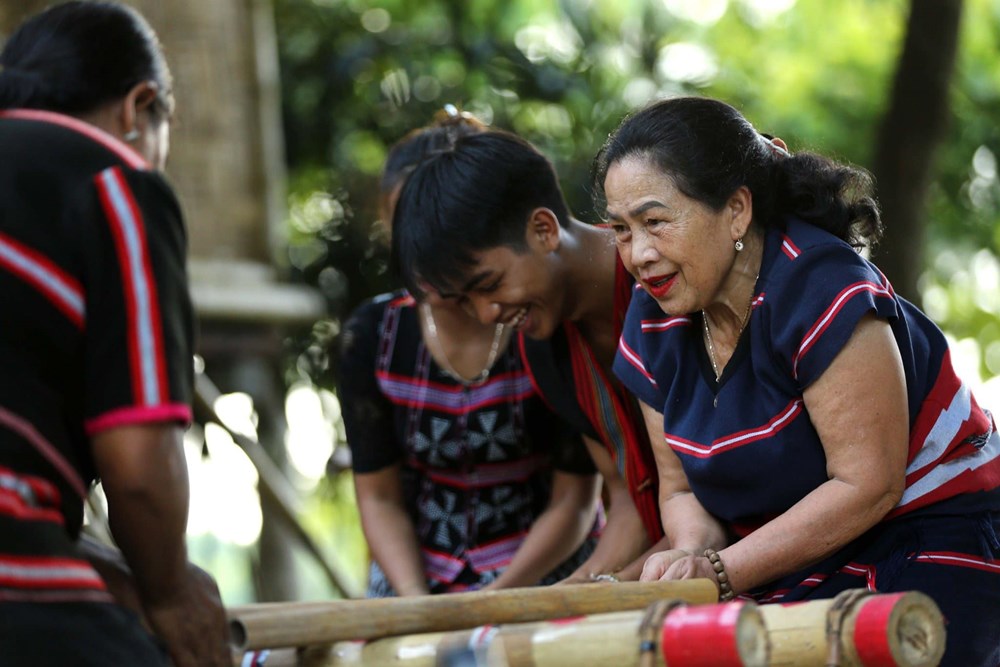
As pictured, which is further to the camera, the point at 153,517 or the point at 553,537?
the point at 553,537

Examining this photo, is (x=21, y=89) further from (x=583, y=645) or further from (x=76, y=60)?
(x=583, y=645)

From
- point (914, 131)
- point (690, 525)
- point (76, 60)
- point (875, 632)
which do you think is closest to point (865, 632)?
point (875, 632)

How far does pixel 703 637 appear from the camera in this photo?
1.83m

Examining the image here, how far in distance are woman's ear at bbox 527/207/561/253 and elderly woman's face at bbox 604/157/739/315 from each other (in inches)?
18.5

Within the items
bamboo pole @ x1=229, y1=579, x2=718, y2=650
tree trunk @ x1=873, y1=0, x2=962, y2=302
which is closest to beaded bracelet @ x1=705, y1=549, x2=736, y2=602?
bamboo pole @ x1=229, y1=579, x2=718, y2=650

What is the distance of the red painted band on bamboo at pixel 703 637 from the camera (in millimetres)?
1810

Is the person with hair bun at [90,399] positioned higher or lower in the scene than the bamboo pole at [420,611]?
higher

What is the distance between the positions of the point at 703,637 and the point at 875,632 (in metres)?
0.24

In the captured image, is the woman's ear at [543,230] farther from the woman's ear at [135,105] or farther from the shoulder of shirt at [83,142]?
the shoulder of shirt at [83,142]

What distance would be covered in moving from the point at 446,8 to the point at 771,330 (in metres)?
6.00

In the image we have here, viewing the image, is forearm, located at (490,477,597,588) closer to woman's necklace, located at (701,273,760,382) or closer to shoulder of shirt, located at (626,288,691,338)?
shoulder of shirt, located at (626,288,691,338)

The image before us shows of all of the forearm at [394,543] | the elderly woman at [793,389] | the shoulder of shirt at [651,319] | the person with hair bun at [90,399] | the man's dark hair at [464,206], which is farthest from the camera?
the forearm at [394,543]

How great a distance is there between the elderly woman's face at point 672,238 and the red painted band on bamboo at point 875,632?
848mm

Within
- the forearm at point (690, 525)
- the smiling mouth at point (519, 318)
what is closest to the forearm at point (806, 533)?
the forearm at point (690, 525)
